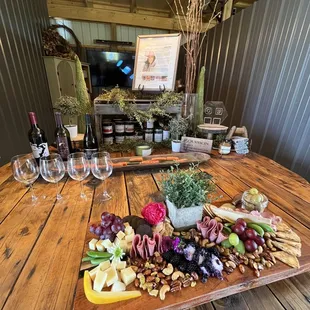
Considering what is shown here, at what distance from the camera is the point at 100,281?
1.23ft

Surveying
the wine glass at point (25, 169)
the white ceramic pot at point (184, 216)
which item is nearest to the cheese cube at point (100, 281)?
the white ceramic pot at point (184, 216)

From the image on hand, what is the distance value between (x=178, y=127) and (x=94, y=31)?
3.78m

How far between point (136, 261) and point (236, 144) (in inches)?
42.0

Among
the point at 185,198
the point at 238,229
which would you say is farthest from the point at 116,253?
the point at 238,229

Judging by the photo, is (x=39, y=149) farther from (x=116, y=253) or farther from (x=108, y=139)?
(x=116, y=253)

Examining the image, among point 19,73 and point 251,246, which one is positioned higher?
point 19,73

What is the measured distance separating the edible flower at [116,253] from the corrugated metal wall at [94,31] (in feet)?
14.2

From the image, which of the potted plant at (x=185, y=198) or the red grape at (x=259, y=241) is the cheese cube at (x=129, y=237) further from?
the red grape at (x=259, y=241)

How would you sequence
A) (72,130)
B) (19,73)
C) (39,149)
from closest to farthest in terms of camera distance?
(39,149)
(72,130)
(19,73)

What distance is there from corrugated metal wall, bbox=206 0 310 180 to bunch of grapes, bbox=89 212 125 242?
191 centimetres

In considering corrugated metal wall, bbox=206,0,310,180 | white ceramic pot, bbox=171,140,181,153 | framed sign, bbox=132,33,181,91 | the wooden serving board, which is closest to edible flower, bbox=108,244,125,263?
the wooden serving board

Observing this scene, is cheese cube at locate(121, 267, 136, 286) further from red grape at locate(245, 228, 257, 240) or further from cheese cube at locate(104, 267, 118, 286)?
red grape at locate(245, 228, 257, 240)

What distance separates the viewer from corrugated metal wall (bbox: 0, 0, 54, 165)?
1842 mm

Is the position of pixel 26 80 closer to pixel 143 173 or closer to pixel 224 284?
pixel 143 173
